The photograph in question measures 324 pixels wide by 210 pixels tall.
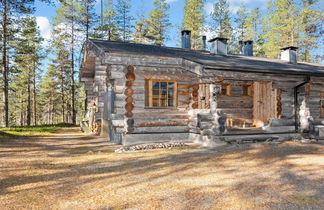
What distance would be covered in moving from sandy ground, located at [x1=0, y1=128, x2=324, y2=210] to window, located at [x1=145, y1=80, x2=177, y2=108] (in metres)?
3.03

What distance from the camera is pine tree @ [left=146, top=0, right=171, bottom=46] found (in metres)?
34.3

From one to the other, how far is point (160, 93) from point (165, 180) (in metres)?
6.21

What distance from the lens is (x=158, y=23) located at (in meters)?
34.8

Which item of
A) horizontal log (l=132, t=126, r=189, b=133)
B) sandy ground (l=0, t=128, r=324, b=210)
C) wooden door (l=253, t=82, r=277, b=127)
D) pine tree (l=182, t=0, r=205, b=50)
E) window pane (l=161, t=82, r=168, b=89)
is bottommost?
sandy ground (l=0, t=128, r=324, b=210)

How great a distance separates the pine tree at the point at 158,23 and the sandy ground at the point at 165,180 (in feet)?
92.0

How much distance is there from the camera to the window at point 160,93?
10.9 meters

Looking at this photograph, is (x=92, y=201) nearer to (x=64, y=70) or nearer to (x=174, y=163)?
(x=174, y=163)

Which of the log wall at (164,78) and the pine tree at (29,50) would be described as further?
the pine tree at (29,50)

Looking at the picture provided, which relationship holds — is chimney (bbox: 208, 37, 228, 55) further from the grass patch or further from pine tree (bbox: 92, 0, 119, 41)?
pine tree (bbox: 92, 0, 119, 41)

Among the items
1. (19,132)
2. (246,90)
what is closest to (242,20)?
(246,90)

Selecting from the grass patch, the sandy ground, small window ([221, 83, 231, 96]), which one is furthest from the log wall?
the grass patch

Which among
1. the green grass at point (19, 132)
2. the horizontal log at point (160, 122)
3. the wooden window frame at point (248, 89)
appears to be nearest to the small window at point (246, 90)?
the wooden window frame at point (248, 89)

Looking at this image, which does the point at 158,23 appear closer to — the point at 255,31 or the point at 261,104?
the point at 255,31

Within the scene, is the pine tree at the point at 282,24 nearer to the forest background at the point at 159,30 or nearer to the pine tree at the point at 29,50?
the forest background at the point at 159,30
